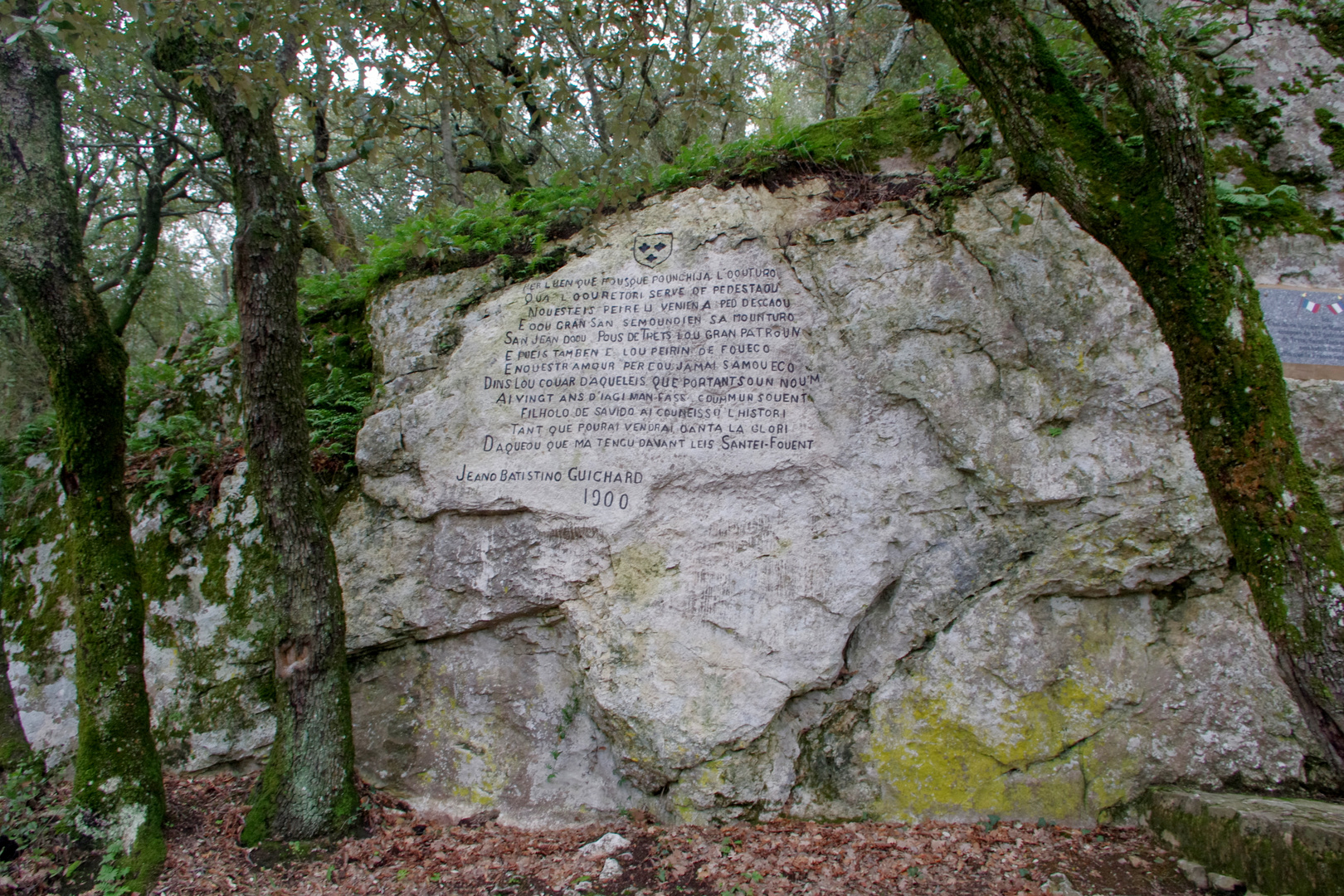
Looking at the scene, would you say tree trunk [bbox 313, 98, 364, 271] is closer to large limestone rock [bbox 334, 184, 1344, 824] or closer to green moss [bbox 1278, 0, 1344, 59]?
large limestone rock [bbox 334, 184, 1344, 824]

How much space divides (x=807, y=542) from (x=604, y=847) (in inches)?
98.7

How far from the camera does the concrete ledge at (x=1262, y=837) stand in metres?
3.66

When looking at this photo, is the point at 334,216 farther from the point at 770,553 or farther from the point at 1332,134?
the point at 1332,134

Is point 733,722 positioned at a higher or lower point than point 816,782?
higher

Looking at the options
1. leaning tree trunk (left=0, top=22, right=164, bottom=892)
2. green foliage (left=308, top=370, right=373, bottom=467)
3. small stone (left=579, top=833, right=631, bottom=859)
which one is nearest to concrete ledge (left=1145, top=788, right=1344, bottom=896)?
small stone (left=579, top=833, right=631, bottom=859)

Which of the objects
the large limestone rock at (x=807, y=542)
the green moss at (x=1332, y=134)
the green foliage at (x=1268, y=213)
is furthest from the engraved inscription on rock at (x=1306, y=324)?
→ the green moss at (x=1332, y=134)

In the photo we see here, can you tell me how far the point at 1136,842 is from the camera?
4.70 metres

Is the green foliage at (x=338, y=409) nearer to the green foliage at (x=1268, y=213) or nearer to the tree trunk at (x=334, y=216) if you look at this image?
the tree trunk at (x=334, y=216)

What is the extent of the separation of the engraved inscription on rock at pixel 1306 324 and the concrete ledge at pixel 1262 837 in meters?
2.96

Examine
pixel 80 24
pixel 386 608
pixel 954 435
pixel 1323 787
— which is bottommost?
pixel 1323 787

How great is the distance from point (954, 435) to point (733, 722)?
8.43 feet

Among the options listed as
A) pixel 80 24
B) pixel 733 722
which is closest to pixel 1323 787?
pixel 733 722

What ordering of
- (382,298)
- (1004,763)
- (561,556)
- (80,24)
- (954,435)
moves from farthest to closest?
1. (382,298)
2. (561,556)
3. (954,435)
4. (1004,763)
5. (80,24)

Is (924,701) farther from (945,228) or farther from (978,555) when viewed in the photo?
(945,228)
